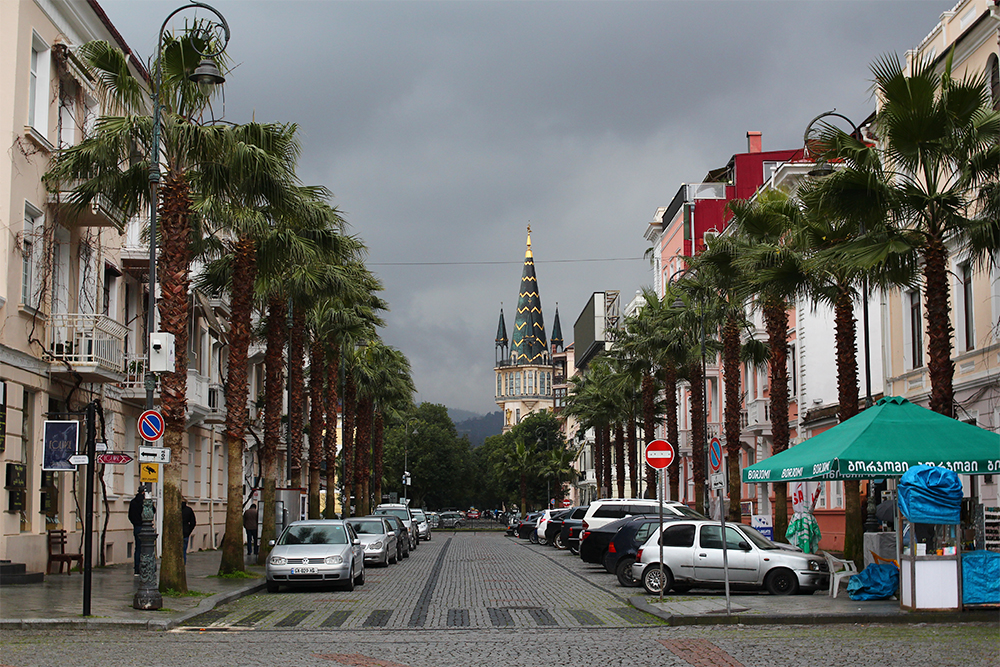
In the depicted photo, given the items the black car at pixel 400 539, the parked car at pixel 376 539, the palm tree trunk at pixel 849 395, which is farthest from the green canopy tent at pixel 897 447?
the black car at pixel 400 539

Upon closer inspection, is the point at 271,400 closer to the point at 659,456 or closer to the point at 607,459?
the point at 659,456

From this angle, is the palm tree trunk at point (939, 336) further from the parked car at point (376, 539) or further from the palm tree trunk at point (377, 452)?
the palm tree trunk at point (377, 452)

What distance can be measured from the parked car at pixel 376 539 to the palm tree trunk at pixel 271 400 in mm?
3150

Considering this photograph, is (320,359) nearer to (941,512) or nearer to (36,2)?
(36,2)

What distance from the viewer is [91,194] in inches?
833

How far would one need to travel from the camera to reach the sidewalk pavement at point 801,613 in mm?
Answer: 16531

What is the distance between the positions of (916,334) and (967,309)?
3603 millimetres

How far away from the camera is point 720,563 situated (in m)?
21.2

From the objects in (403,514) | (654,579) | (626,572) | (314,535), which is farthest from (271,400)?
(403,514)

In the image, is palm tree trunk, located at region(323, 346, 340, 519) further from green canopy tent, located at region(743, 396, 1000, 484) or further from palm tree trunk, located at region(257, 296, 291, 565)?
green canopy tent, located at region(743, 396, 1000, 484)

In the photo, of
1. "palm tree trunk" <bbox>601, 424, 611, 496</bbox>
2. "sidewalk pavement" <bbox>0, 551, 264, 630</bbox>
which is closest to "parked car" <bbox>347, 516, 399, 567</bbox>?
"sidewalk pavement" <bbox>0, 551, 264, 630</bbox>

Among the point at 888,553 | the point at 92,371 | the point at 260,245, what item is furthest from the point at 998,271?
the point at 92,371

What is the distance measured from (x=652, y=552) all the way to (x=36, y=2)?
17.5 m

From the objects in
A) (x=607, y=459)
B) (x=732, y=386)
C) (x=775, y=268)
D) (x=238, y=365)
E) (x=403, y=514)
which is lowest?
(x=403, y=514)
